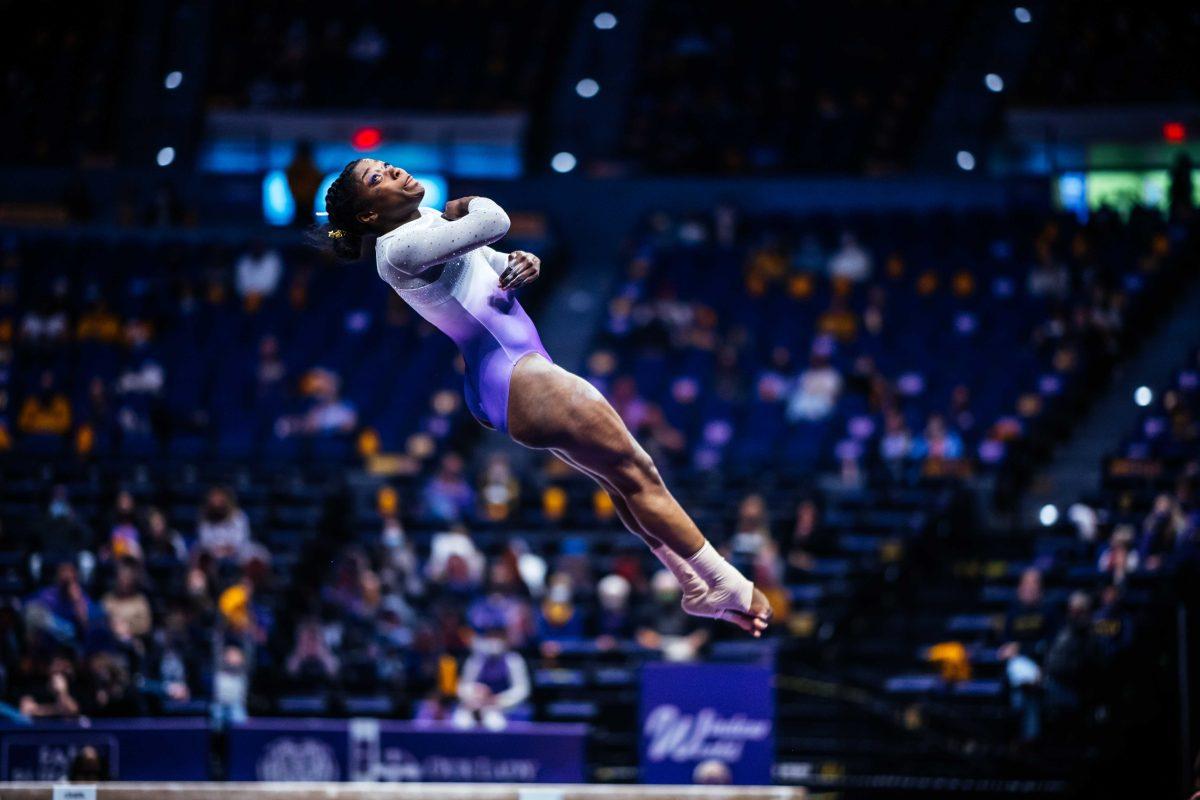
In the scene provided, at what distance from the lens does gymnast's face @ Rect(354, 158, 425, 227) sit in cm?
552

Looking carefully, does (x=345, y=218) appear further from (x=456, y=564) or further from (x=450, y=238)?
(x=456, y=564)

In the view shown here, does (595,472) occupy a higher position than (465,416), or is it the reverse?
(465,416)

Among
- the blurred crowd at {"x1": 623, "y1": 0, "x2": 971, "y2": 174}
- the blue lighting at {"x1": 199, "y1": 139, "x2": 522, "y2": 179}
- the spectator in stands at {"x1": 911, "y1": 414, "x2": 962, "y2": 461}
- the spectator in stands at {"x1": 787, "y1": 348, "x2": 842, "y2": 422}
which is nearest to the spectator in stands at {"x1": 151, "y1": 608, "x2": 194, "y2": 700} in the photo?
the spectator in stands at {"x1": 787, "y1": 348, "x2": 842, "y2": 422}

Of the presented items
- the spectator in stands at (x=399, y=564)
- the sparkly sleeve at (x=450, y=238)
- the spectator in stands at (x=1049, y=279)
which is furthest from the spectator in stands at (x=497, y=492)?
the sparkly sleeve at (x=450, y=238)

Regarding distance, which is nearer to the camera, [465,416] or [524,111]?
[465,416]

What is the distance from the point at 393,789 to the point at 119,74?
1939cm

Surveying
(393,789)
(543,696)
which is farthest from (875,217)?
(393,789)

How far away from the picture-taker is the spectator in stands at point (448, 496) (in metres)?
15.9

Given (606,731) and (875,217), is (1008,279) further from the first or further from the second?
(606,731)

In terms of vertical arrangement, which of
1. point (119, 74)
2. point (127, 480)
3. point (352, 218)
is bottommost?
point (352, 218)

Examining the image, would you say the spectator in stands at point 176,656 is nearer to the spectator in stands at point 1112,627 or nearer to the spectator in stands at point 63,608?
the spectator in stands at point 63,608

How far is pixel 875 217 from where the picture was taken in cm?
2056

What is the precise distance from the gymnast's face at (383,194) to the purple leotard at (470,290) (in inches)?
3.2

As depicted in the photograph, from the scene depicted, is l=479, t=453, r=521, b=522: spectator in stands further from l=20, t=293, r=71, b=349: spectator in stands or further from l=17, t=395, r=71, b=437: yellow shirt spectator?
l=20, t=293, r=71, b=349: spectator in stands
